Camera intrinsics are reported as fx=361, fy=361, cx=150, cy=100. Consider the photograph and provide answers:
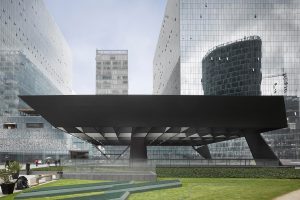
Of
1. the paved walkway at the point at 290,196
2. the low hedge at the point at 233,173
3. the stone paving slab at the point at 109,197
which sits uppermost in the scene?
the stone paving slab at the point at 109,197

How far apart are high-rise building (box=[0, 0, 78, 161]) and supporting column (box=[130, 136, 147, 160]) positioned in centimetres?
6689

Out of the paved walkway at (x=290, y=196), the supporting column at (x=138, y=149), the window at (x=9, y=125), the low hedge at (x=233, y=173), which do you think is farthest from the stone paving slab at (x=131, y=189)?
the window at (x=9, y=125)

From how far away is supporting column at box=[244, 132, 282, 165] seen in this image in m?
41.8

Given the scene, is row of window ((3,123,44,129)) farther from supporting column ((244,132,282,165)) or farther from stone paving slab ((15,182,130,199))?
stone paving slab ((15,182,130,199))

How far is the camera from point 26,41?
12912cm

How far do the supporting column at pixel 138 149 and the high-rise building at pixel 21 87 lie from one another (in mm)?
66893

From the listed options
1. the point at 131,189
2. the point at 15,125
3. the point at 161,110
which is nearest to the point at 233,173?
the point at 161,110

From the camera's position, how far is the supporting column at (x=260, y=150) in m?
41.8

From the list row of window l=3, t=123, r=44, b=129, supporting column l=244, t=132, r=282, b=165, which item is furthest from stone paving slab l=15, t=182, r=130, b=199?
row of window l=3, t=123, r=44, b=129

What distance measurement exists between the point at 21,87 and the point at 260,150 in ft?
307

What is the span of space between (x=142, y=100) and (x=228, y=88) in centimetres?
9035

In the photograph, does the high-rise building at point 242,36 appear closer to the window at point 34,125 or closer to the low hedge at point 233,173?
the window at point 34,125

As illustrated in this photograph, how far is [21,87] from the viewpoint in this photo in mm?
118625

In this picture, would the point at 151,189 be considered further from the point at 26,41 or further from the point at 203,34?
the point at 26,41
